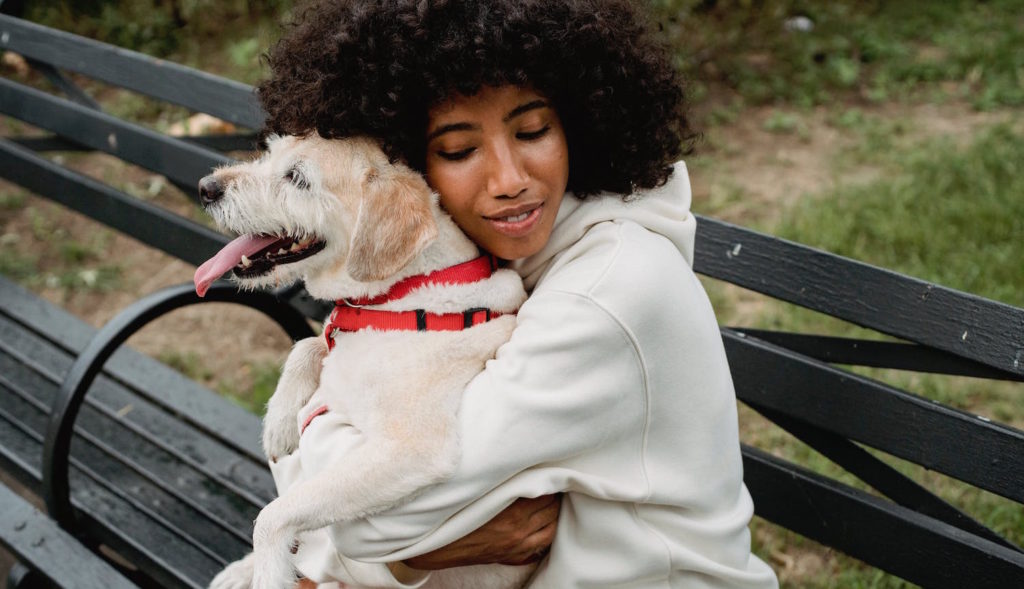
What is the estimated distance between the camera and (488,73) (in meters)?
1.69

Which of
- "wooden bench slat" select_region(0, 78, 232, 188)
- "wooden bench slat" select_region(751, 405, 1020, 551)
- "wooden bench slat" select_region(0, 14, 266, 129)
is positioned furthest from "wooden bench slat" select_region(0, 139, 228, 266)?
"wooden bench slat" select_region(751, 405, 1020, 551)

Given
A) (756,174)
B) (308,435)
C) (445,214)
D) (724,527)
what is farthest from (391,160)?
(756,174)

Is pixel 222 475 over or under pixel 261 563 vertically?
under

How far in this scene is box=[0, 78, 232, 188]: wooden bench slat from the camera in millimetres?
3168

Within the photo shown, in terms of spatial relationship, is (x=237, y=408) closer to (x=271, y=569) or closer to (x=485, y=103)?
(x=271, y=569)

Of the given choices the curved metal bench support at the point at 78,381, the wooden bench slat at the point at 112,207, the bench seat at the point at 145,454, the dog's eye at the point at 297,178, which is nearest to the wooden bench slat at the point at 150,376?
the bench seat at the point at 145,454

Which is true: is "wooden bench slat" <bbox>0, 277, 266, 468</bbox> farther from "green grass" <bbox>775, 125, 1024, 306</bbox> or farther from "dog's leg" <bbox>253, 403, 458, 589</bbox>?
"green grass" <bbox>775, 125, 1024, 306</bbox>

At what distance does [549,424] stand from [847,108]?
4486 mm

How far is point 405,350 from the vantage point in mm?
1776

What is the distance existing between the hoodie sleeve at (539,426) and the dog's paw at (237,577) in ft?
1.54

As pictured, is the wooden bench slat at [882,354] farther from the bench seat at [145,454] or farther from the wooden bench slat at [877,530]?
the bench seat at [145,454]

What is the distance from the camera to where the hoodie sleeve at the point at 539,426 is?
5.34ft

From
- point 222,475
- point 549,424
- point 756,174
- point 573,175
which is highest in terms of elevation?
point 573,175

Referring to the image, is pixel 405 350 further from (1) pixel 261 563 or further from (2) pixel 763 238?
(2) pixel 763 238
